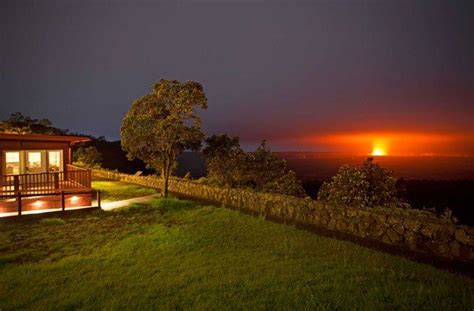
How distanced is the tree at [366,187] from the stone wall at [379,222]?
49.4 inches

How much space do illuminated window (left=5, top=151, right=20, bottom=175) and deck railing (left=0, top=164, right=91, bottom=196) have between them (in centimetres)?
49

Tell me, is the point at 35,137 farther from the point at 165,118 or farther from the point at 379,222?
the point at 379,222

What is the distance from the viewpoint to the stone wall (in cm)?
689

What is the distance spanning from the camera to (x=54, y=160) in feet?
55.2

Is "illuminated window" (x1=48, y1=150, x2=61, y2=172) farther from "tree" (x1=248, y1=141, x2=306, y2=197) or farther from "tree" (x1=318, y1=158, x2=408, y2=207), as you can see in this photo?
"tree" (x1=318, y1=158, x2=408, y2=207)

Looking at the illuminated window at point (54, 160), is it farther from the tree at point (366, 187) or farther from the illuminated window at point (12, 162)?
the tree at point (366, 187)

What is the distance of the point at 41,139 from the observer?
15219 mm

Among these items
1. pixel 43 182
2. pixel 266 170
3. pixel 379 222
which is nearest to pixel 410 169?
pixel 266 170

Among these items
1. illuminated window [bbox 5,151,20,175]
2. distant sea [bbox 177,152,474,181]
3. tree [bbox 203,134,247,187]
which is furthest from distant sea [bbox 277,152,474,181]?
illuminated window [bbox 5,151,20,175]

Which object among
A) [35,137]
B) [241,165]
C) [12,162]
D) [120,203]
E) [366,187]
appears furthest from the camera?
[241,165]

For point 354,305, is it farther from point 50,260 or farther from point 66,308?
point 50,260

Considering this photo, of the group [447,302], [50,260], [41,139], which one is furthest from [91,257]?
[41,139]

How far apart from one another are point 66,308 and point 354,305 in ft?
15.4

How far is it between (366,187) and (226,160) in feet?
26.3
